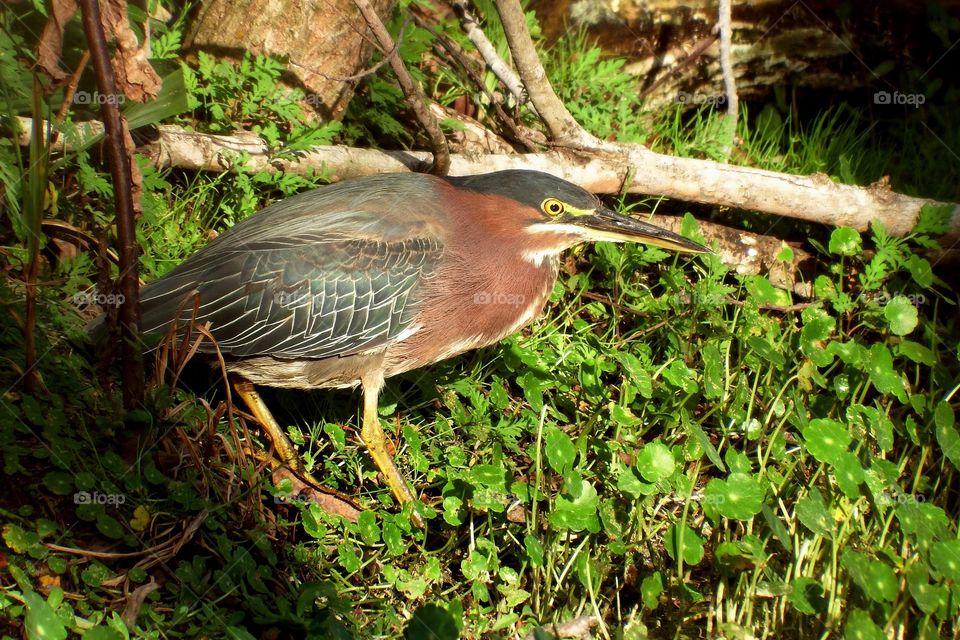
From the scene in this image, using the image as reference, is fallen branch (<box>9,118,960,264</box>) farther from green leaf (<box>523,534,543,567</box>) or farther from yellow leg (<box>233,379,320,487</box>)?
green leaf (<box>523,534,543,567</box>)

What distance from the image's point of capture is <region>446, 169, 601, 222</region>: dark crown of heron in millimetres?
4020

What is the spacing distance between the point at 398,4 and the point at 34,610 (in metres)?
4.11

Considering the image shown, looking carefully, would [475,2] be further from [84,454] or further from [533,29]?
[84,454]

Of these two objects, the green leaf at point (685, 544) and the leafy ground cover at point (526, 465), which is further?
the green leaf at point (685, 544)

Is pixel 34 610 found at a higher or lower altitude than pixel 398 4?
lower

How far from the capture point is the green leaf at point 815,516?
11.1ft

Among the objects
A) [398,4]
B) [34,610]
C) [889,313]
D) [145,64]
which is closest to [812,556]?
[889,313]

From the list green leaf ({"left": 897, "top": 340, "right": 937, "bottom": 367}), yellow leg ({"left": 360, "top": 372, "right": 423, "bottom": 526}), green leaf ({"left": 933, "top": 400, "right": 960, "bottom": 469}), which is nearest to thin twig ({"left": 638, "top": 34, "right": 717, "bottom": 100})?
green leaf ({"left": 897, "top": 340, "right": 937, "bottom": 367})

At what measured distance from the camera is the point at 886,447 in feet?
13.2

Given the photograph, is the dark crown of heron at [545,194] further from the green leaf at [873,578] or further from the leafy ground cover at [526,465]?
the green leaf at [873,578]

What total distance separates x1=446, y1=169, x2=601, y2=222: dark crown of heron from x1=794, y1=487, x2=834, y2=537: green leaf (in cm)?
163
